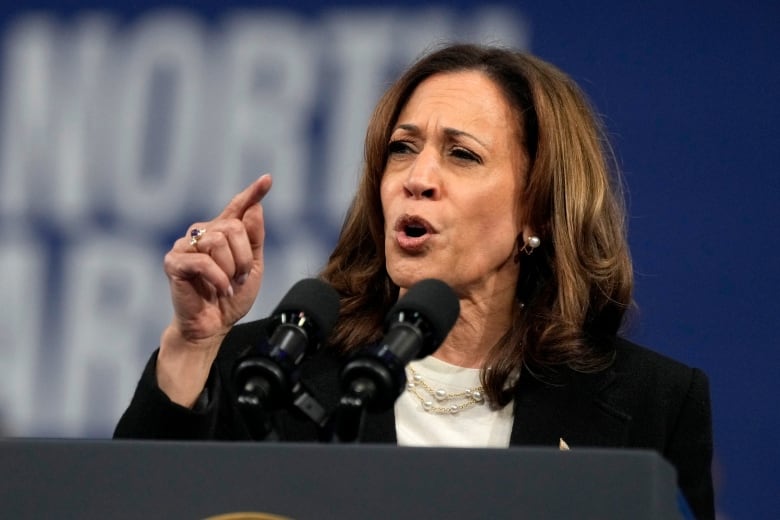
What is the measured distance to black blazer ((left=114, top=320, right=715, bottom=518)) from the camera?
178 cm

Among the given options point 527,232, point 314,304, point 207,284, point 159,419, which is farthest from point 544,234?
point 314,304

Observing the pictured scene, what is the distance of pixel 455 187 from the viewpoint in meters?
1.87

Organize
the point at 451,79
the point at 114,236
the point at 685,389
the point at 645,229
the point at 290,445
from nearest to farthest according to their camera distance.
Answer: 1. the point at 290,445
2. the point at 685,389
3. the point at 451,79
4. the point at 645,229
5. the point at 114,236

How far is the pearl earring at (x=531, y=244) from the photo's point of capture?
6.55ft

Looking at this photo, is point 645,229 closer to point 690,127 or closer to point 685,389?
point 690,127

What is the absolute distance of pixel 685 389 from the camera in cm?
190

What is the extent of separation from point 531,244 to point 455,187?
20cm

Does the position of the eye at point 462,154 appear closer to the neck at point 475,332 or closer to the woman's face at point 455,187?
the woman's face at point 455,187

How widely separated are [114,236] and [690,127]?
3.93 feet

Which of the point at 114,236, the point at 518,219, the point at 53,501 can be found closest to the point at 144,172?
the point at 114,236

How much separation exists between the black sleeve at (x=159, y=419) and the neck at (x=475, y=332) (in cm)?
50

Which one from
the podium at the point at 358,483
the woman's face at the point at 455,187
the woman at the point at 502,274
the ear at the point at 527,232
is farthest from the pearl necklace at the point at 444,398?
the podium at the point at 358,483

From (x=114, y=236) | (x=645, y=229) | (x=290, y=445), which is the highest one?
(x=290, y=445)

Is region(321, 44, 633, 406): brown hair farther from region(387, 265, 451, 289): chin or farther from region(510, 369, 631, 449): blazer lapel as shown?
region(387, 265, 451, 289): chin
